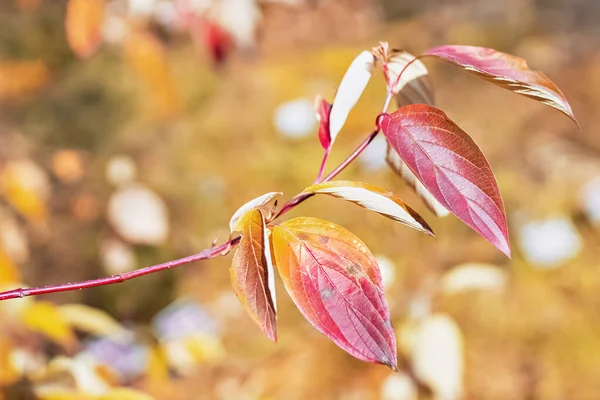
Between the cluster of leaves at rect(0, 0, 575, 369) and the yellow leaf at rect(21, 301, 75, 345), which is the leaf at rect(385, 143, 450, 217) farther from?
the yellow leaf at rect(21, 301, 75, 345)

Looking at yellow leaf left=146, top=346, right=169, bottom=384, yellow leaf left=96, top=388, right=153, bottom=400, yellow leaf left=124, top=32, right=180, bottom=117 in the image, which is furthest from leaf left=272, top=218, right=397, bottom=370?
yellow leaf left=124, top=32, right=180, bottom=117

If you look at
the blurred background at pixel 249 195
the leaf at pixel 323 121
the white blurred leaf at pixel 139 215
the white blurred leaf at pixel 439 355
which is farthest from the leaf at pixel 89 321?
the leaf at pixel 323 121

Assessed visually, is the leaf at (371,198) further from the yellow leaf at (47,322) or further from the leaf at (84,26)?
the leaf at (84,26)

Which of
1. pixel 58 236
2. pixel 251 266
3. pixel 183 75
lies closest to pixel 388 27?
pixel 183 75

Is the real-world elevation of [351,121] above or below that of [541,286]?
above

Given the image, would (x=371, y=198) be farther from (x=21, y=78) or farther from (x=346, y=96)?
(x=21, y=78)

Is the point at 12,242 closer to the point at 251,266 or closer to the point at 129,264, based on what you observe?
the point at 129,264
